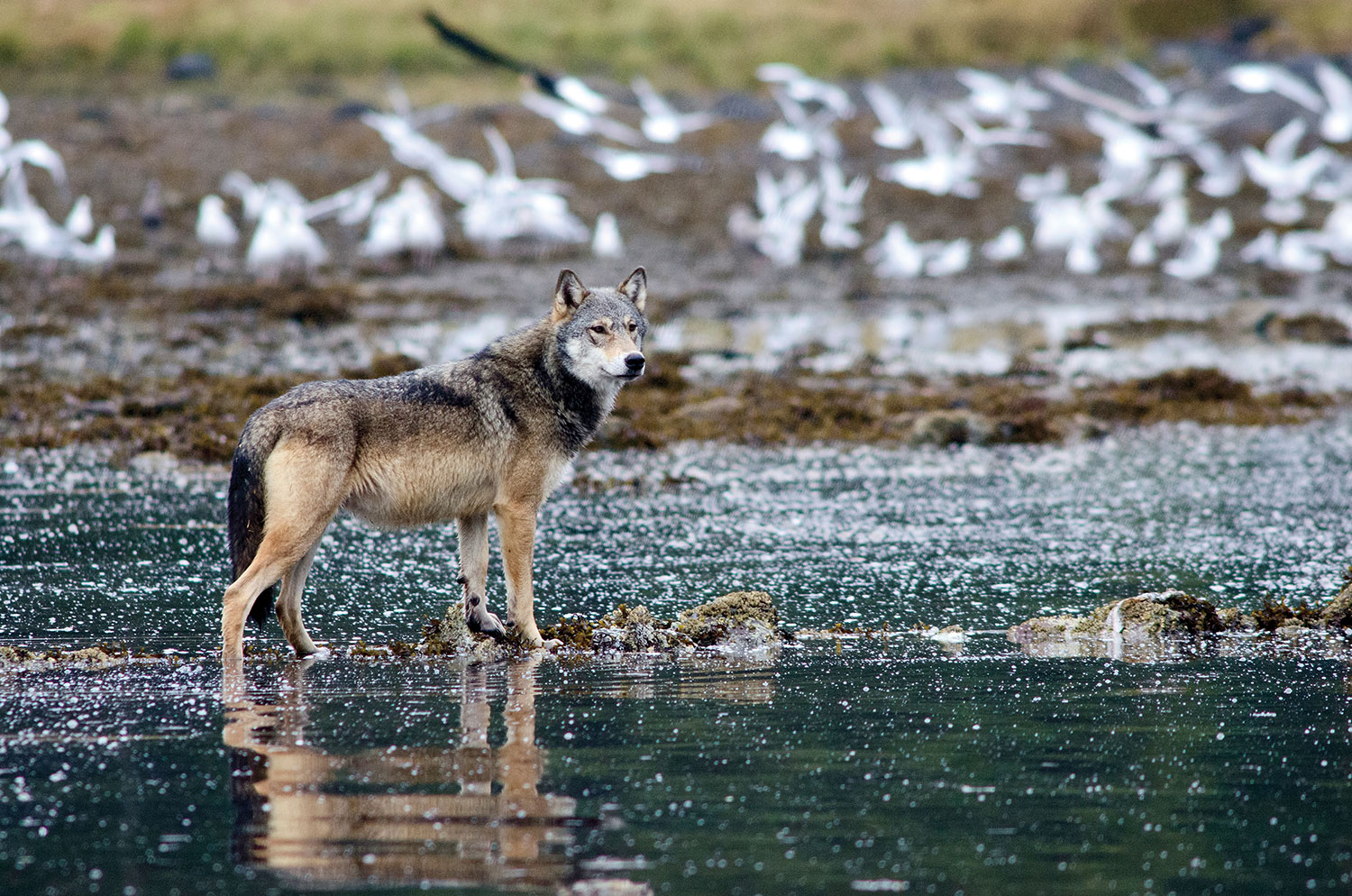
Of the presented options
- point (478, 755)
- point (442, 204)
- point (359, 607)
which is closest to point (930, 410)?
point (359, 607)

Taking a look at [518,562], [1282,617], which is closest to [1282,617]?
[1282,617]

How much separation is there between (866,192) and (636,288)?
30.2 meters

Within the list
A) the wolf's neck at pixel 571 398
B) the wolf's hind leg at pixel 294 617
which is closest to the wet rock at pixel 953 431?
the wolf's neck at pixel 571 398

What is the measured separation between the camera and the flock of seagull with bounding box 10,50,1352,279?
3075cm

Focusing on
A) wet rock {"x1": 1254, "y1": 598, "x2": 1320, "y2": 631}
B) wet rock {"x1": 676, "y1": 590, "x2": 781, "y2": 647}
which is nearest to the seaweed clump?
wet rock {"x1": 1254, "y1": 598, "x2": 1320, "y2": 631}

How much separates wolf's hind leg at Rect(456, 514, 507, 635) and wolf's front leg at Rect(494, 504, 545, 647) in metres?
0.14

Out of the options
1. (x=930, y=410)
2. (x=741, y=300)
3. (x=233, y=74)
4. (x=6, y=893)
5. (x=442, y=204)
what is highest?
(x=233, y=74)

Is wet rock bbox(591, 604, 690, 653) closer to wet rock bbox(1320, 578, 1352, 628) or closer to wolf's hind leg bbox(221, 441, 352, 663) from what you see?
wolf's hind leg bbox(221, 441, 352, 663)

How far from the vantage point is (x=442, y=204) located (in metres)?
37.0

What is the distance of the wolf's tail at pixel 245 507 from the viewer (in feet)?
26.1

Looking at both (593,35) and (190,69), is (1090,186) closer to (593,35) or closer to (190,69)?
(593,35)

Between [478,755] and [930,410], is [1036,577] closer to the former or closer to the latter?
[478,755]

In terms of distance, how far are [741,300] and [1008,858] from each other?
977 inches

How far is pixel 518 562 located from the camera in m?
8.41
